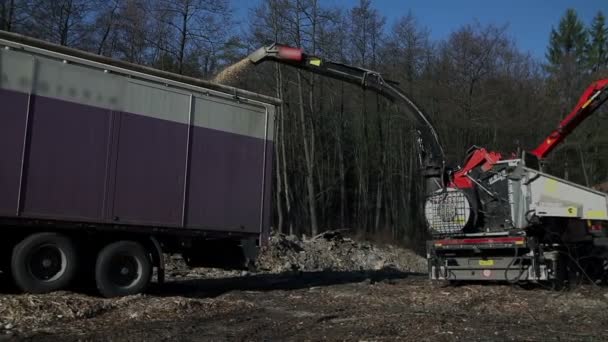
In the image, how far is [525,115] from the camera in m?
37.3

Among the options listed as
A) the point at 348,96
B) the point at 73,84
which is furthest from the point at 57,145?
the point at 348,96

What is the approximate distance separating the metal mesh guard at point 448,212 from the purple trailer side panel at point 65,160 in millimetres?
6951

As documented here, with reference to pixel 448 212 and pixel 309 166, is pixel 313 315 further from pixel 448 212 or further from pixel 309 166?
pixel 309 166

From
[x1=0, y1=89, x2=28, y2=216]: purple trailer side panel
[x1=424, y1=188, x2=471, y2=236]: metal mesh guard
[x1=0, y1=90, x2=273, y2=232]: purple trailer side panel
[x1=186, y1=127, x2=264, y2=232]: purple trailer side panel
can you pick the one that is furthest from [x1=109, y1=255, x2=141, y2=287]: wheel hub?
[x1=424, y1=188, x2=471, y2=236]: metal mesh guard

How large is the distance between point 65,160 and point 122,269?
2.00 meters

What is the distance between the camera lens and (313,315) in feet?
28.5

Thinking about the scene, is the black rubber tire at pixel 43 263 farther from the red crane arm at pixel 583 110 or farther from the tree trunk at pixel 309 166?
the tree trunk at pixel 309 166

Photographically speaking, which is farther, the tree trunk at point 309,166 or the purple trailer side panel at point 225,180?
the tree trunk at point 309,166

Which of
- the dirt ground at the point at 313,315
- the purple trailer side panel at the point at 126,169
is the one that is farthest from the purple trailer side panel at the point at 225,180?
the dirt ground at the point at 313,315

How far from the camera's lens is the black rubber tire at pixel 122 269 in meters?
9.39

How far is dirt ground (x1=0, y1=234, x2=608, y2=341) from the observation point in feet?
23.0

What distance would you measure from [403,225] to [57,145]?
97.9 ft

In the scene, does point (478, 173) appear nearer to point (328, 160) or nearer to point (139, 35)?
point (139, 35)

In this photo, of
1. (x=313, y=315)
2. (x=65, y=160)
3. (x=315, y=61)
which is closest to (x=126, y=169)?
(x=65, y=160)
